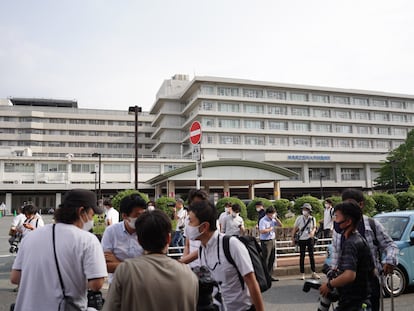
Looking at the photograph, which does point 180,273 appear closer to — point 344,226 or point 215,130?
point 344,226

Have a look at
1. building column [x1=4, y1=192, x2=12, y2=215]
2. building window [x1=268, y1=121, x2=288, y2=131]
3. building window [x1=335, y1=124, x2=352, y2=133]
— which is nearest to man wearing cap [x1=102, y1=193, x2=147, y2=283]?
building column [x1=4, y1=192, x2=12, y2=215]

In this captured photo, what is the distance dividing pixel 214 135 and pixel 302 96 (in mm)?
18751

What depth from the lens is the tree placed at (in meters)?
46.7

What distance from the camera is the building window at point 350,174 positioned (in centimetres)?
6034

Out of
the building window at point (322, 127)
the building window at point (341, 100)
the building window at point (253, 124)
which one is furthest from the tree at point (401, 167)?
the building window at point (253, 124)

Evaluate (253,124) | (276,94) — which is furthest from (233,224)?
(276,94)

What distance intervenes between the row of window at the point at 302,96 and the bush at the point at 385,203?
39.7 metres

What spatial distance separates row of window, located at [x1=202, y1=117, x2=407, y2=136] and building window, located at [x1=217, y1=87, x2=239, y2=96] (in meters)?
4.48

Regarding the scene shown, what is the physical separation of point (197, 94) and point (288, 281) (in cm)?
5143

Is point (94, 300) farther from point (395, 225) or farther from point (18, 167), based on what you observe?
point (18, 167)

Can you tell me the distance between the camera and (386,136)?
6906 cm

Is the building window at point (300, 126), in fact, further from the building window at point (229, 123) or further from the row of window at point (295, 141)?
the building window at point (229, 123)

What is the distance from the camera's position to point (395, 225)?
7250 mm

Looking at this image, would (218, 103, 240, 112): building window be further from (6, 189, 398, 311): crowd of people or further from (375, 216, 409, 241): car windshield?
(6, 189, 398, 311): crowd of people
